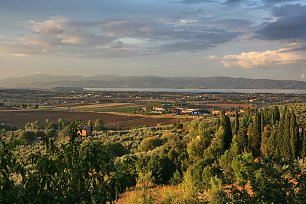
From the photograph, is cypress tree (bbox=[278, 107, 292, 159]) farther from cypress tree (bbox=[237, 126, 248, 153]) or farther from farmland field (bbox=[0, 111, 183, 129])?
farmland field (bbox=[0, 111, 183, 129])

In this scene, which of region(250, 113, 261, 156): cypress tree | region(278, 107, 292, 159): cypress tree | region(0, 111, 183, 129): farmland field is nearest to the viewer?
region(278, 107, 292, 159): cypress tree

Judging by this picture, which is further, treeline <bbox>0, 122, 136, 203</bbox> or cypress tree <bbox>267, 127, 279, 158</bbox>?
cypress tree <bbox>267, 127, 279, 158</bbox>

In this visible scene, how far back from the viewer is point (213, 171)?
79.9ft

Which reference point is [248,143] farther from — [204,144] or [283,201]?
[283,201]

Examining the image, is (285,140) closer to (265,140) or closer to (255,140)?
(265,140)

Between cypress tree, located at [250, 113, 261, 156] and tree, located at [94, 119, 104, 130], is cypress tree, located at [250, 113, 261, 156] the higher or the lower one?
the higher one

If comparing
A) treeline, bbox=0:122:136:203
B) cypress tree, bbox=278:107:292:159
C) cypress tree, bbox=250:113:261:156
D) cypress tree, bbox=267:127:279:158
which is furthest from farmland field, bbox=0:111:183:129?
treeline, bbox=0:122:136:203

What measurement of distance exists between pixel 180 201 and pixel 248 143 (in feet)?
70.3

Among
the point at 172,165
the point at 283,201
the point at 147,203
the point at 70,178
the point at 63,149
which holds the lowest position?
the point at 172,165

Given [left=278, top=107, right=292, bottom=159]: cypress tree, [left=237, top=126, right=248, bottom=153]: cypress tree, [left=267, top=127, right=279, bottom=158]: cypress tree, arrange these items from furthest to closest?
[left=237, top=126, right=248, bottom=153]: cypress tree → [left=267, top=127, right=279, bottom=158]: cypress tree → [left=278, top=107, right=292, bottom=159]: cypress tree

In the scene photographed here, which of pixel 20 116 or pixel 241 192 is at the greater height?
pixel 241 192

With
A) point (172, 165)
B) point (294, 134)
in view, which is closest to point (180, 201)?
point (172, 165)

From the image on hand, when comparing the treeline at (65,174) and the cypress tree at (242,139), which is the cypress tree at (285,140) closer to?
the cypress tree at (242,139)

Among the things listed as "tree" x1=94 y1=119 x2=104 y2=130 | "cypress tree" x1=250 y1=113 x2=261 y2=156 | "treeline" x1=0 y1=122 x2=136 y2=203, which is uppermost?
"treeline" x1=0 y1=122 x2=136 y2=203
